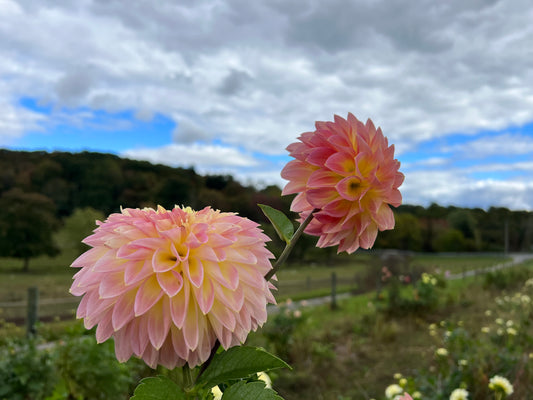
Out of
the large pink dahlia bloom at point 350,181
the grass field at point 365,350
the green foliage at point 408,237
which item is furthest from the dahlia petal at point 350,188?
the green foliage at point 408,237

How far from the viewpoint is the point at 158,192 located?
95.3 feet

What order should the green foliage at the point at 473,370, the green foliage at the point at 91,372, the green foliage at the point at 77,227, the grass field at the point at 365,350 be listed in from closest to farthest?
the green foliage at the point at 473,370, the green foliage at the point at 91,372, the grass field at the point at 365,350, the green foliage at the point at 77,227

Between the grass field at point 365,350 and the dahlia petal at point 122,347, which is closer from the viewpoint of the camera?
the dahlia petal at point 122,347

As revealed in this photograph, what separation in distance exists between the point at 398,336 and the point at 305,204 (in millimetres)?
7537

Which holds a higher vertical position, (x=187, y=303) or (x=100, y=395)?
(x=187, y=303)

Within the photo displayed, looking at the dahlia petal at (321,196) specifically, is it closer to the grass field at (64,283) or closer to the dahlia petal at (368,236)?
the dahlia petal at (368,236)

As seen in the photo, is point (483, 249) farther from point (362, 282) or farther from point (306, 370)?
point (306, 370)

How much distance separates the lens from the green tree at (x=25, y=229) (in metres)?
28.7

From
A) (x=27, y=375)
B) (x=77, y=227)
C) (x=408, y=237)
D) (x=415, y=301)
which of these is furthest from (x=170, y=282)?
(x=408, y=237)

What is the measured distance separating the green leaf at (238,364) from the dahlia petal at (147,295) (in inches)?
4.4

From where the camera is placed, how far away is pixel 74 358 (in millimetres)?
3465

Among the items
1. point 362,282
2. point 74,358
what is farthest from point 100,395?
point 362,282

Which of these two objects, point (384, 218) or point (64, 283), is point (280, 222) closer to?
point (384, 218)

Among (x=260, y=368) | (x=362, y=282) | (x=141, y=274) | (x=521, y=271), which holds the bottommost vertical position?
(x=362, y=282)
